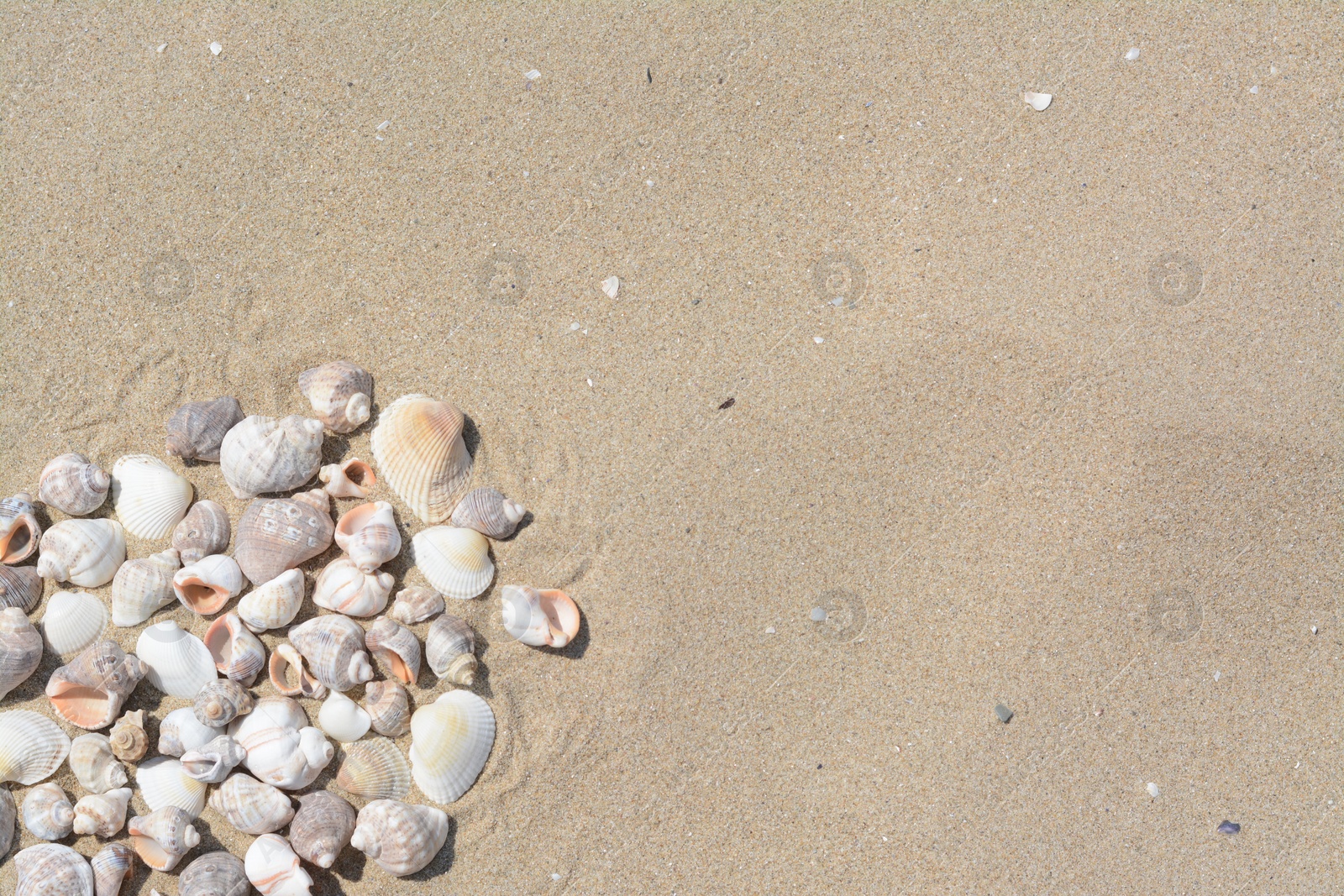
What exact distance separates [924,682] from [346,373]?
2.64m

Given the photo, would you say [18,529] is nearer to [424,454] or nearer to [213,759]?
[213,759]

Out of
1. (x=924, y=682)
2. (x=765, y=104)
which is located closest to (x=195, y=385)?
(x=765, y=104)

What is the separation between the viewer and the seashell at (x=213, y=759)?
3.25m

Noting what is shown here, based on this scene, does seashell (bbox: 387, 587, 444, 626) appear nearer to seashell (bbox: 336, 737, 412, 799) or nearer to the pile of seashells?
the pile of seashells

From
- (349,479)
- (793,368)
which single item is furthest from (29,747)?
(793,368)

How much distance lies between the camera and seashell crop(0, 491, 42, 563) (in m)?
3.45

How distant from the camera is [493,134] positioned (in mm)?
3682

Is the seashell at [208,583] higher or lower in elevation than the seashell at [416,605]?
lower

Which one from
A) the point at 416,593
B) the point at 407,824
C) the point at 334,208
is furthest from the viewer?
the point at 334,208

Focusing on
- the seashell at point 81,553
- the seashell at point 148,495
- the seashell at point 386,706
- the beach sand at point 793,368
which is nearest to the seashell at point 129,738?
the beach sand at point 793,368

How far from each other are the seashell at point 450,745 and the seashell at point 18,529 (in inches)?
69.5

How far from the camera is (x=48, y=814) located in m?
3.28

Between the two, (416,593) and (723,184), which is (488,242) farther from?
(416,593)

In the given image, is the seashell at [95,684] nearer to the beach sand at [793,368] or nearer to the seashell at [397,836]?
the beach sand at [793,368]
